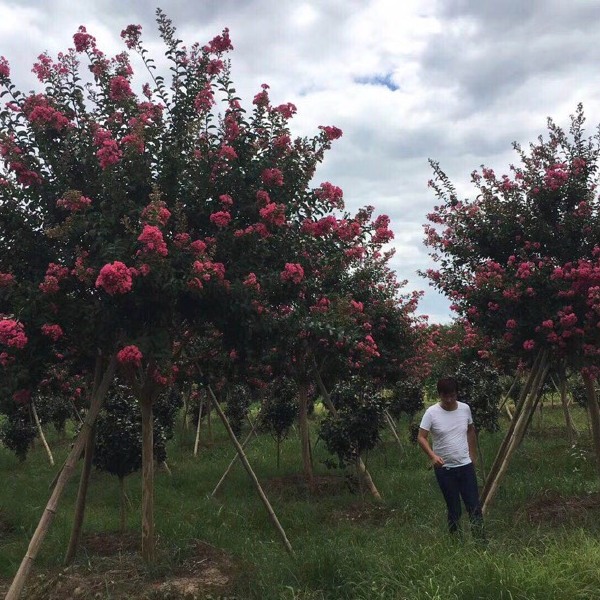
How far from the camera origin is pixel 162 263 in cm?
479

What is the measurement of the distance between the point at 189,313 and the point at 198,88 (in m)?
2.33

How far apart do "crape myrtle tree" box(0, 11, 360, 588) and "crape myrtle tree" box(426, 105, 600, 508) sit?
8.22ft

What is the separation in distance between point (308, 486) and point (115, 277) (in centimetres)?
650

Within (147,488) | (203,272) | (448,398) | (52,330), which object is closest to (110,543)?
(147,488)

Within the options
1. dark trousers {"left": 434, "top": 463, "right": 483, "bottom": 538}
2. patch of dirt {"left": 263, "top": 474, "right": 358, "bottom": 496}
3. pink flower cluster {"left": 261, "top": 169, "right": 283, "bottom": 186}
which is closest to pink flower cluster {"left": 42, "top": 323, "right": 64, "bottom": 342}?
pink flower cluster {"left": 261, "top": 169, "right": 283, "bottom": 186}

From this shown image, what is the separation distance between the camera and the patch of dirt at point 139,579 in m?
4.99

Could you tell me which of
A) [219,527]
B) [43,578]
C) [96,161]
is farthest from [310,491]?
[96,161]

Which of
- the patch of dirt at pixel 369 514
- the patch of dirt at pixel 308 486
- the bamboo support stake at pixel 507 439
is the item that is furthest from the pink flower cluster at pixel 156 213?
the patch of dirt at pixel 308 486

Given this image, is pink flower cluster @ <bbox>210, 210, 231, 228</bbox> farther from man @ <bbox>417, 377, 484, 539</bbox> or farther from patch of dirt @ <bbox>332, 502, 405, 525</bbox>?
patch of dirt @ <bbox>332, 502, 405, 525</bbox>

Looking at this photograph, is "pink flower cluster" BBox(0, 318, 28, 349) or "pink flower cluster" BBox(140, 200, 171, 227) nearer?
"pink flower cluster" BBox(0, 318, 28, 349)

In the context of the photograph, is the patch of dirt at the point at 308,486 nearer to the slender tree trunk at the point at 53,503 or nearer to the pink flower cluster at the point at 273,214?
the slender tree trunk at the point at 53,503

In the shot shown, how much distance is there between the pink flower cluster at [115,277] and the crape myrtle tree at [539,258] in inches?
175

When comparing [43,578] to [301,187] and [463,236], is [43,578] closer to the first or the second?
[301,187]

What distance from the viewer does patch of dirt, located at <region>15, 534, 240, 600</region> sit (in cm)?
499
